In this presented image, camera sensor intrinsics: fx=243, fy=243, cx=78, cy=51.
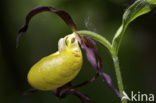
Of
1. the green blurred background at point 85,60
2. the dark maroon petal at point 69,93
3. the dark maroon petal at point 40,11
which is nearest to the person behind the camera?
the dark maroon petal at point 40,11

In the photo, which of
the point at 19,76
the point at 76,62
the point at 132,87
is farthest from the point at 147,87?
the point at 76,62

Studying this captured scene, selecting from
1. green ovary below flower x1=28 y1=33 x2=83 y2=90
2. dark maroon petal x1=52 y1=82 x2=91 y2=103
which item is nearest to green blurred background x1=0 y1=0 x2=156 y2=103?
dark maroon petal x1=52 y1=82 x2=91 y2=103

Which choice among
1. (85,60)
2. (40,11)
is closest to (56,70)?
(40,11)

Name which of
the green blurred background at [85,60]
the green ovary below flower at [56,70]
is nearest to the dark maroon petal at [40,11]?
the green ovary below flower at [56,70]

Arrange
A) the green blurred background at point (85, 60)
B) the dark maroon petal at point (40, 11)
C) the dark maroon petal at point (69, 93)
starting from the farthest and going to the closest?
the green blurred background at point (85, 60) < the dark maroon petal at point (69, 93) < the dark maroon petal at point (40, 11)

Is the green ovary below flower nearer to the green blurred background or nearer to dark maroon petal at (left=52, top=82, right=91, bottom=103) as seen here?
dark maroon petal at (left=52, top=82, right=91, bottom=103)

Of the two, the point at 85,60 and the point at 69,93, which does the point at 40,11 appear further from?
the point at 85,60

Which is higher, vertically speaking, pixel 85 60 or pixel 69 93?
pixel 69 93

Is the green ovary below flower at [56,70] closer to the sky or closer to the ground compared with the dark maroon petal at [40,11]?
closer to the ground

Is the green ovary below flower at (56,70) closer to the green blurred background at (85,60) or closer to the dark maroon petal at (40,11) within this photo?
the dark maroon petal at (40,11)
